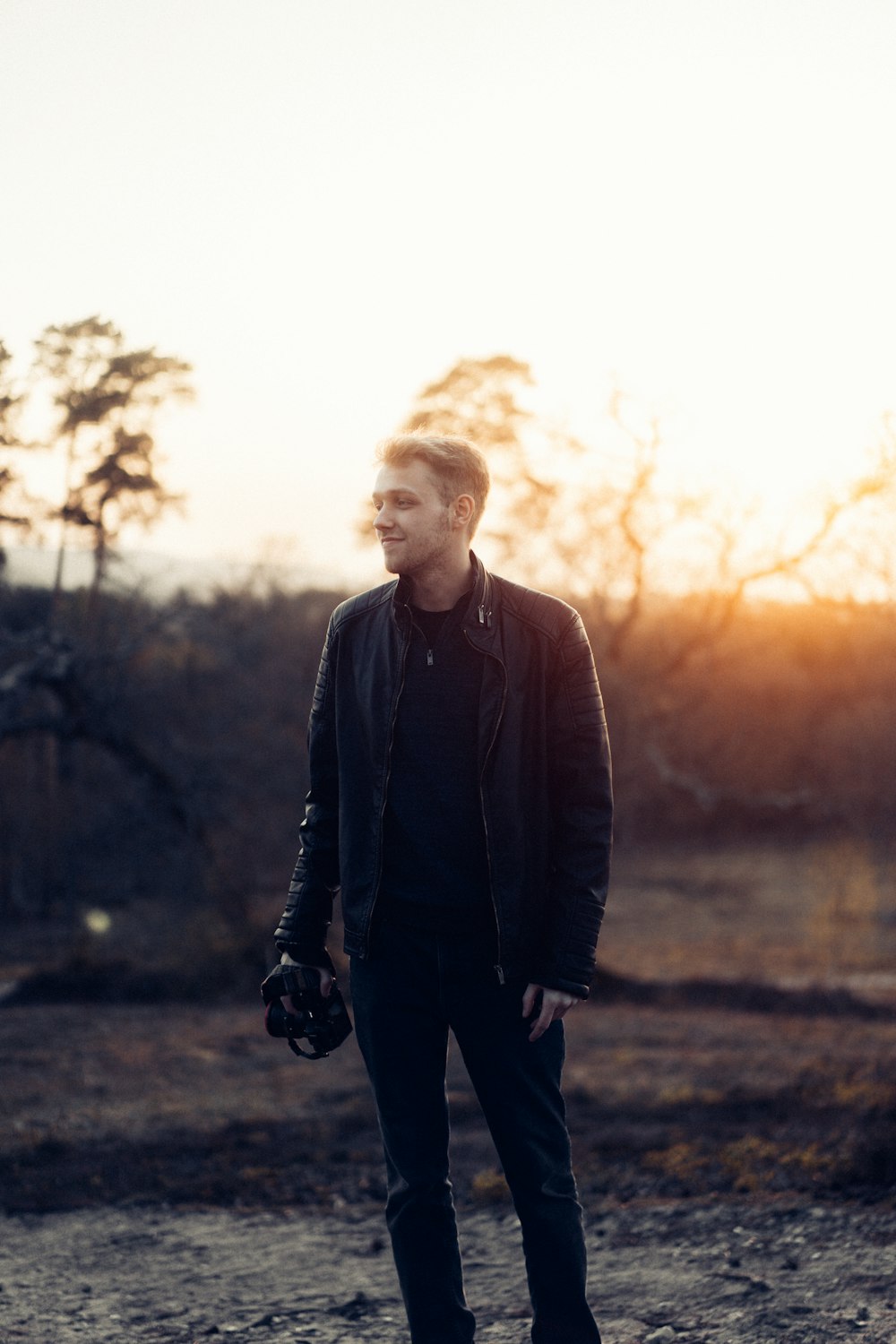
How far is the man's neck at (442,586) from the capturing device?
234 cm

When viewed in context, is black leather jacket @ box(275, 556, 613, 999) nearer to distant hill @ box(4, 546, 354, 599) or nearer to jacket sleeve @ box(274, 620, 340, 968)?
jacket sleeve @ box(274, 620, 340, 968)

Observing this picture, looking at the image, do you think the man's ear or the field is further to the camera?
the field

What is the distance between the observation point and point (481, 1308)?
3.13 metres

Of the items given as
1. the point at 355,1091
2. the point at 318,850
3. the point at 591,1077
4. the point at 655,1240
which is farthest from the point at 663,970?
the point at 318,850

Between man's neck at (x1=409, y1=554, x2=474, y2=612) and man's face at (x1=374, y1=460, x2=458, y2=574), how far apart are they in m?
0.06

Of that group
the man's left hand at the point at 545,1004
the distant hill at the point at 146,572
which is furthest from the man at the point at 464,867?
the distant hill at the point at 146,572

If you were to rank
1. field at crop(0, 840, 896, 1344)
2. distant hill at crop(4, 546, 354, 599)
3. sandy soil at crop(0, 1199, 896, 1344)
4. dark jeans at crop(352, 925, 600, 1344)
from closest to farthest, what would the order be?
dark jeans at crop(352, 925, 600, 1344) → sandy soil at crop(0, 1199, 896, 1344) → field at crop(0, 840, 896, 1344) → distant hill at crop(4, 546, 354, 599)

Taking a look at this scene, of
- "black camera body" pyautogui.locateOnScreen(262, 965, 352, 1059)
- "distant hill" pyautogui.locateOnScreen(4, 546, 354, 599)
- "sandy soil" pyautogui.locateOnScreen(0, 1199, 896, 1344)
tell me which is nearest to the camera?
"black camera body" pyautogui.locateOnScreen(262, 965, 352, 1059)

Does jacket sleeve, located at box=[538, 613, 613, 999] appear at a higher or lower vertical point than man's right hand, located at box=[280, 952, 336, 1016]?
higher

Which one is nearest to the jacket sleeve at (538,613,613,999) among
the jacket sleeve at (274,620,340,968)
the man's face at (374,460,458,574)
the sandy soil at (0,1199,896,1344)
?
the man's face at (374,460,458,574)

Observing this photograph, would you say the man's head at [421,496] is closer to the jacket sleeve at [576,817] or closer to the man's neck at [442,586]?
the man's neck at [442,586]

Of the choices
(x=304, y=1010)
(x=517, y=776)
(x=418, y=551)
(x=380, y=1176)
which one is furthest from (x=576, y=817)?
(x=380, y=1176)

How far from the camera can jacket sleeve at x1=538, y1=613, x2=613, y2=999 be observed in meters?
2.24

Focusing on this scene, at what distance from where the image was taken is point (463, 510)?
7.59 feet
